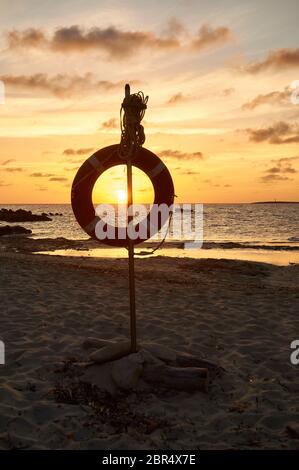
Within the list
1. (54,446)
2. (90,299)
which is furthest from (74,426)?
(90,299)

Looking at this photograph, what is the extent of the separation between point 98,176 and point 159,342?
2628 mm

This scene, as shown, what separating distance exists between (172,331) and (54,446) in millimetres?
3275

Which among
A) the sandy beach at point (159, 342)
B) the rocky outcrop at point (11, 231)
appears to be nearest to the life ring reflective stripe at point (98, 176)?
the sandy beach at point (159, 342)

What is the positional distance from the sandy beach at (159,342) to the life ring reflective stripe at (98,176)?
182 centimetres

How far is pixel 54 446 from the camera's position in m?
3.67

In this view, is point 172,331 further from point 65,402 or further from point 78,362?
point 65,402

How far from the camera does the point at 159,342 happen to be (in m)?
6.29

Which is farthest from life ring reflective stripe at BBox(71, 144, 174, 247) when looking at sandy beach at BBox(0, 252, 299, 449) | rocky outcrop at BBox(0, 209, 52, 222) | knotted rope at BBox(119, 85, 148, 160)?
rocky outcrop at BBox(0, 209, 52, 222)

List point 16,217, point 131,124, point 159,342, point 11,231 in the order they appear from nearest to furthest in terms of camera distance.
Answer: point 131,124 < point 159,342 < point 11,231 < point 16,217

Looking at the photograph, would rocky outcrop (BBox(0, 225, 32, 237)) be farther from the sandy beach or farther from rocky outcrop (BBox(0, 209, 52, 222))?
rocky outcrop (BBox(0, 209, 52, 222))

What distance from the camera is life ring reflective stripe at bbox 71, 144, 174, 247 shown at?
543 cm

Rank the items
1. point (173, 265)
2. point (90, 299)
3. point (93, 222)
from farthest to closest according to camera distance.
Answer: point (173, 265) → point (90, 299) → point (93, 222)

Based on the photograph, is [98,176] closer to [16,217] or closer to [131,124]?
[131,124]

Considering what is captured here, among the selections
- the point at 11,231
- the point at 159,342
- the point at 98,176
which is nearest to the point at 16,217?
the point at 11,231
